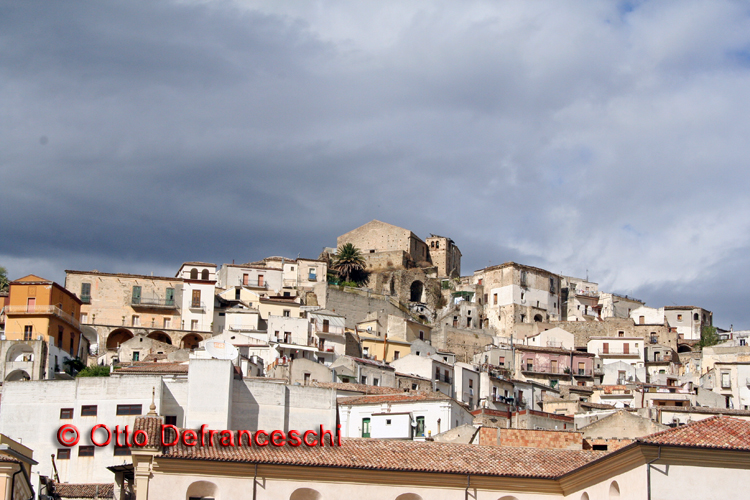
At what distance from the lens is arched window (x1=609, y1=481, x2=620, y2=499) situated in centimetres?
3084

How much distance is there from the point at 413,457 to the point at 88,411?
1742 cm

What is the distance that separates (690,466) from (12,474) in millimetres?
19374

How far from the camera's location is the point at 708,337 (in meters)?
94.6

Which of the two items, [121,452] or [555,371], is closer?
[121,452]

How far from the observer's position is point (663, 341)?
90688mm

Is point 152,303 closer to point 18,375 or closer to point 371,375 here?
point 18,375

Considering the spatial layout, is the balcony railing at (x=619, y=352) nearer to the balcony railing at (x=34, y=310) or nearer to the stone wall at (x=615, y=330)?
the stone wall at (x=615, y=330)

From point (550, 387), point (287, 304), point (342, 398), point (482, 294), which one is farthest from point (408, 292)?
point (342, 398)

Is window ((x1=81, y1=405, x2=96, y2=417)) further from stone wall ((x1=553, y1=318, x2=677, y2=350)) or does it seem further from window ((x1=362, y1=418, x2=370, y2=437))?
stone wall ((x1=553, y1=318, x2=677, y2=350))

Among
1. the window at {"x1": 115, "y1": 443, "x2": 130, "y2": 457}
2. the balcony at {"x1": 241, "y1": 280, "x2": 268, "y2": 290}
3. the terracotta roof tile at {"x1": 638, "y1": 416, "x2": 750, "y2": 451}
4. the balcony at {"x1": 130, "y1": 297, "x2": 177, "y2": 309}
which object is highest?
the balcony at {"x1": 241, "y1": 280, "x2": 268, "y2": 290}

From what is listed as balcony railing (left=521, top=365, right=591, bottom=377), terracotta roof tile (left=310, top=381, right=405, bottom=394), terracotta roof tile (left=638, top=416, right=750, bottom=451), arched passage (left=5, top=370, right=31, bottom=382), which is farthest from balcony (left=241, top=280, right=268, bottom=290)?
terracotta roof tile (left=638, top=416, right=750, bottom=451)

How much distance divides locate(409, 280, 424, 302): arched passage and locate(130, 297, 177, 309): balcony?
3364 centimetres

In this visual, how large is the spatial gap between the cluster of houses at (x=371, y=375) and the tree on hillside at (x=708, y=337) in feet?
1.84

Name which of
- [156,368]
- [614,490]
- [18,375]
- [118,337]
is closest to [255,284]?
[118,337]
